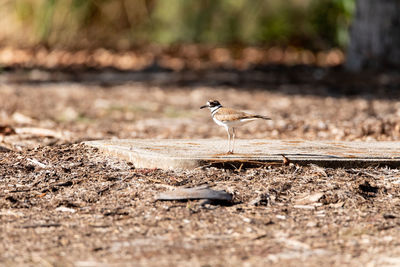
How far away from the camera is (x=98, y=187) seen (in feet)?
10.4

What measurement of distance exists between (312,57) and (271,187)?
8.80 meters

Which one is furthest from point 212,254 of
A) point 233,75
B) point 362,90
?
point 233,75

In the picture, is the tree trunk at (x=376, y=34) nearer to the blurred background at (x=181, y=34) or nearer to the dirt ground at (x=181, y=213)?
the blurred background at (x=181, y=34)

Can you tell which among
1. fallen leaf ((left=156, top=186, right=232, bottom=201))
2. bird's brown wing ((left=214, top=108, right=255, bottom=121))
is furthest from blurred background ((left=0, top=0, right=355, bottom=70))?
fallen leaf ((left=156, top=186, right=232, bottom=201))

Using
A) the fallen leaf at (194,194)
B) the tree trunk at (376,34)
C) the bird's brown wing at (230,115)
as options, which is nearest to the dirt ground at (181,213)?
the fallen leaf at (194,194)

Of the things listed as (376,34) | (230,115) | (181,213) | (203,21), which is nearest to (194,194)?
(181,213)

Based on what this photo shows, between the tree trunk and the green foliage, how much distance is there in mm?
2779

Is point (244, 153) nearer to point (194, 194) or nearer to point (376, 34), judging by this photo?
point (194, 194)

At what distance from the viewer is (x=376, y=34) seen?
27.7 feet

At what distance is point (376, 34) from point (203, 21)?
459 centimetres

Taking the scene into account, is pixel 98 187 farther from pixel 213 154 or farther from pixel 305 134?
pixel 305 134

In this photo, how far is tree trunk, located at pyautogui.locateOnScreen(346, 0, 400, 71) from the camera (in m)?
8.37

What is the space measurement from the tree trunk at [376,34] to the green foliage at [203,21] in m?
2.78

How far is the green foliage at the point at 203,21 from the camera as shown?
471 inches
